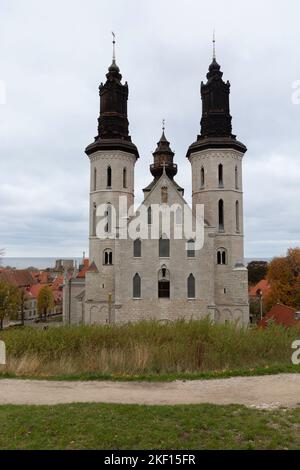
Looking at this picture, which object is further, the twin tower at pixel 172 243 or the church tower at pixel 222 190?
the church tower at pixel 222 190

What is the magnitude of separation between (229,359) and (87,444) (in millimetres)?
6472

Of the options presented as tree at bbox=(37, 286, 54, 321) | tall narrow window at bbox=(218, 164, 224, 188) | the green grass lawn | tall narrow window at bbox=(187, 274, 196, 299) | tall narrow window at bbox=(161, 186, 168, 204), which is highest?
tall narrow window at bbox=(218, 164, 224, 188)

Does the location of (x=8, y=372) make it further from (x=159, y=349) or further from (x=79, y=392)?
(x=159, y=349)

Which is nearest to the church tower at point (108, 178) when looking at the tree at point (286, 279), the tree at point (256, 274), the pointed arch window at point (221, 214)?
the pointed arch window at point (221, 214)

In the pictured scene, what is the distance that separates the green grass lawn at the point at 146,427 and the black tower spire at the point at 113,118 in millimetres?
22989

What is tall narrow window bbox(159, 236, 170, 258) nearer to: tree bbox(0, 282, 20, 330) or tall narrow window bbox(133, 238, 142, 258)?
Result: tall narrow window bbox(133, 238, 142, 258)

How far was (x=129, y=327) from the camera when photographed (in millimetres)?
12758

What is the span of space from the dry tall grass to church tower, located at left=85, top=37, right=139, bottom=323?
1356 cm

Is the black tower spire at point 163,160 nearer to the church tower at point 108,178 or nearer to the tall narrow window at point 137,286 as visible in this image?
the church tower at point 108,178

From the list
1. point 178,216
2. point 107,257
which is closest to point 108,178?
point 107,257

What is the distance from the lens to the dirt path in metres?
7.53

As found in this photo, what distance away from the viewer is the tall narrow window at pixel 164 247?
2489 centimetres

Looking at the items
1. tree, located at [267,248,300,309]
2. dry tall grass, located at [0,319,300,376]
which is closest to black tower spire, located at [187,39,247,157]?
tree, located at [267,248,300,309]

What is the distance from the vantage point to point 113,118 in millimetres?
27859
